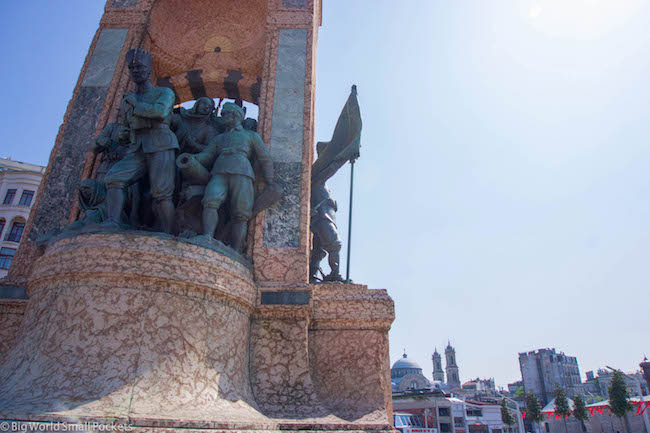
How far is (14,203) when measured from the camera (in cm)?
2862

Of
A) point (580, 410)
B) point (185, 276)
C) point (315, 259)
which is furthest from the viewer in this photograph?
point (580, 410)

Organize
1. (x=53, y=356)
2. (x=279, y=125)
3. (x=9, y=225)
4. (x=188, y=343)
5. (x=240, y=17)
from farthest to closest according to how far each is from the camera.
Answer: (x=9, y=225), (x=240, y=17), (x=279, y=125), (x=188, y=343), (x=53, y=356)

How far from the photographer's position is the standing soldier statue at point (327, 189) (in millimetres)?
6858

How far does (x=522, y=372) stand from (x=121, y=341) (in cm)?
11608

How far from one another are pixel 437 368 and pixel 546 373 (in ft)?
104

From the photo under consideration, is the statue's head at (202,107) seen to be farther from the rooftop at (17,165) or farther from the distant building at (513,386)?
the distant building at (513,386)

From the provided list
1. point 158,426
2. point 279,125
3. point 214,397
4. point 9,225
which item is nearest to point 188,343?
point 214,397

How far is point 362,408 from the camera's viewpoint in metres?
4.96

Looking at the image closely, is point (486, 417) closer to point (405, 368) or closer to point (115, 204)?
point (405, 368)

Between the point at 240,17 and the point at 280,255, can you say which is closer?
the point at 280,255

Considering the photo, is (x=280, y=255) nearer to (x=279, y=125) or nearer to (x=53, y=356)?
(x=279, y=125)

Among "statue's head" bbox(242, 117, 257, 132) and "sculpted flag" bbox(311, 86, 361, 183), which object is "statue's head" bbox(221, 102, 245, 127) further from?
"sculpted flag" bbox(311, 86, 361, 183)

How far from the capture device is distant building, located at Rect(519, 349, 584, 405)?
97500 millimetres

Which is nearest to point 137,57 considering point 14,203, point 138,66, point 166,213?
point 138,66
